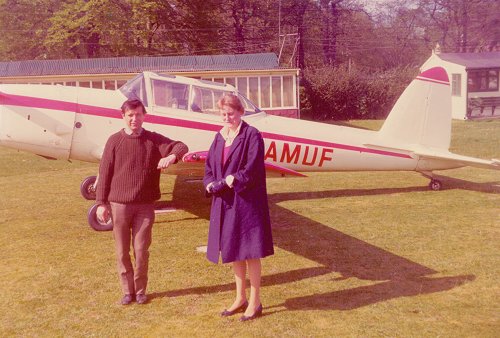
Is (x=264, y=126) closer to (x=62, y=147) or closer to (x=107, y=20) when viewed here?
(x=62, y=147)

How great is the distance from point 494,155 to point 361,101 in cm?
2193

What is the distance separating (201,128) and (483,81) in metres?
30.5

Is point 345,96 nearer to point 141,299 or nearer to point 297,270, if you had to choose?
point 297,270

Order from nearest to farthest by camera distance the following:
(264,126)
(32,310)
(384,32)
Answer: (32,310), (264,126), (384,32)

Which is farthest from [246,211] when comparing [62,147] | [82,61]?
[82,61]

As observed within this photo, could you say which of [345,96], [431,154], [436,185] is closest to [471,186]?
[436,185]

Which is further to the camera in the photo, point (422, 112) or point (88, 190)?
point (422, 112)

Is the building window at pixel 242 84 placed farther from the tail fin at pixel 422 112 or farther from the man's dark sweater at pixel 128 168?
the man's dark sweater at pixel 128 168

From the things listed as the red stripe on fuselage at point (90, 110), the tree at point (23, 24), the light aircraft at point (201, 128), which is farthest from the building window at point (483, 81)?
the tree at point (23, 24)

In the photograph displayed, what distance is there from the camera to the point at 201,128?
8609 millimetres

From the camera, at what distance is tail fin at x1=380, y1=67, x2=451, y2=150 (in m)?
10.4

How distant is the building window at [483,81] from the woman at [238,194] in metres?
32.5

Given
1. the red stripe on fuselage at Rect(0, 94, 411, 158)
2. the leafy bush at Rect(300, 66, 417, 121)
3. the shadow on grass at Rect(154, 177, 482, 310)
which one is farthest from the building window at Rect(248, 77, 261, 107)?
the shadow on grass at Rect(154, 177, 482, 310)

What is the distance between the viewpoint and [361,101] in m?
37.0
